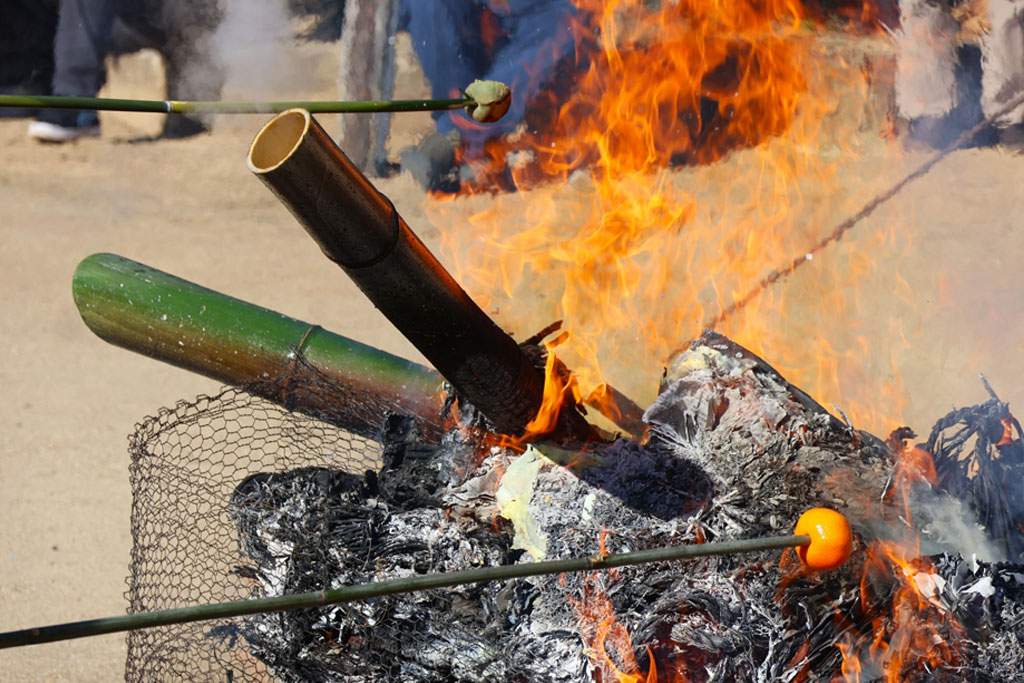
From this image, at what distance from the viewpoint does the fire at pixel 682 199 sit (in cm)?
567

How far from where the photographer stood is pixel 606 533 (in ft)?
10.1

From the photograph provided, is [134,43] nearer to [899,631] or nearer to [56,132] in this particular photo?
[56,132]

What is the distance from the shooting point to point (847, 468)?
3.22m

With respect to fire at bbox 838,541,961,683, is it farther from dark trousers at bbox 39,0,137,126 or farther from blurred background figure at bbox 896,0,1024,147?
dark trousers at bbox 39,0,137,126

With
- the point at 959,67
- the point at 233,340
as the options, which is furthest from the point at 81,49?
the point at 959,67

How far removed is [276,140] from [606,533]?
1.66m

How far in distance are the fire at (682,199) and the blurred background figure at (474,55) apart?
6.4 inches

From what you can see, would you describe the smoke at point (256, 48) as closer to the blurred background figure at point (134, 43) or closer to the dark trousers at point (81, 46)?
the blurred background figure at point (134, 43)

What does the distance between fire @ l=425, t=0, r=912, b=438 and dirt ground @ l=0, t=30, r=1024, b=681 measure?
46 cm

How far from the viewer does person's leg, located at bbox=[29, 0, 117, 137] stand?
9.27m

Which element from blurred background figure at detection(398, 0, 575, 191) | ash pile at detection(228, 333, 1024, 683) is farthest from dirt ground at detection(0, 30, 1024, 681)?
ash pile at detection(228, 333, 1024, 683)

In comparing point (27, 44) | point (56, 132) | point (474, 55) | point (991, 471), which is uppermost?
point (27, 44)

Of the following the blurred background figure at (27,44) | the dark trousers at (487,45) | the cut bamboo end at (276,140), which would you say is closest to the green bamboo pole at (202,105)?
the cut bamboo end at (276,140)

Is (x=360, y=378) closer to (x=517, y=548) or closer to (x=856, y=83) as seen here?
(x=517, y=548)
